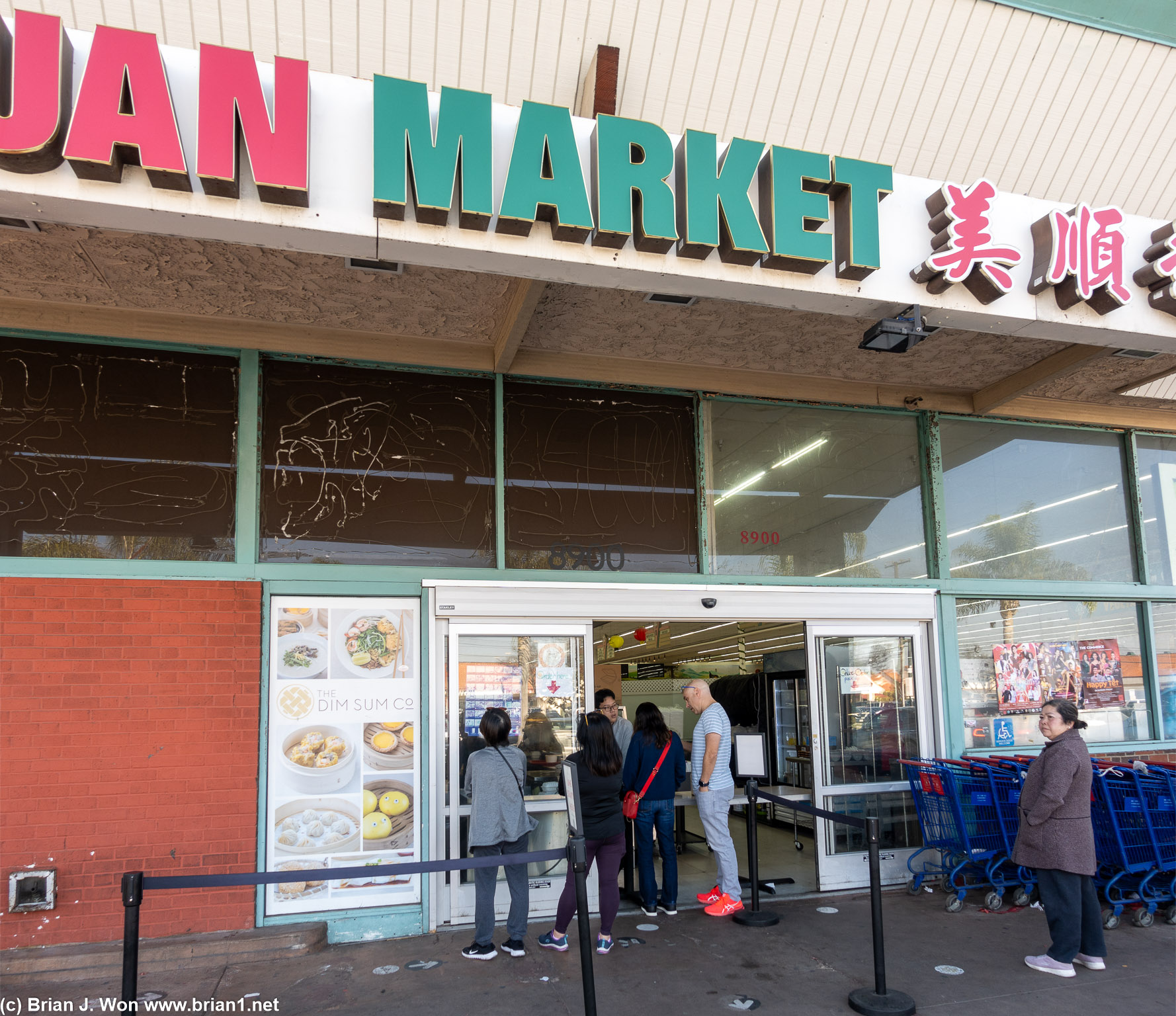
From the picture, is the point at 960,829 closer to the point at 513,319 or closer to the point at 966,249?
the point at 966,249

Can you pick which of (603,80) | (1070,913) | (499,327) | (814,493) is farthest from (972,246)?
(1070,913)

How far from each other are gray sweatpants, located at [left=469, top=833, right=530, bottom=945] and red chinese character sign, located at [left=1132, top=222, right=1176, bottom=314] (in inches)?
229

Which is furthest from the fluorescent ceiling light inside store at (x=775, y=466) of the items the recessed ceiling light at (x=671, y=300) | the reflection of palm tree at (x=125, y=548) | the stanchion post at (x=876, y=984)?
the reflection of palm tree at (x=125, y=548)

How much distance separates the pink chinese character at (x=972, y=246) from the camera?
5594 mm

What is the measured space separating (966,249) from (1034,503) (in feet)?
13.1

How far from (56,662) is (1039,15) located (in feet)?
27.9

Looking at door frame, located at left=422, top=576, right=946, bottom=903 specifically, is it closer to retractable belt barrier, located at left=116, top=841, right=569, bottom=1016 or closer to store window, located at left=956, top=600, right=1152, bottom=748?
store window, located at left=956, top=600, right=1152, bottom=748

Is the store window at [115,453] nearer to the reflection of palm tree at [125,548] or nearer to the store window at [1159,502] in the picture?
the reflection of palm tree at [125,548]

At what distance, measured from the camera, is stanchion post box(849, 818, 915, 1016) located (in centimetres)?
482

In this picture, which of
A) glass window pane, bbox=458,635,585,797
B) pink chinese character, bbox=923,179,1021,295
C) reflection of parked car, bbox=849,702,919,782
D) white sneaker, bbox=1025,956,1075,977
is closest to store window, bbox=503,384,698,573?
glass window pane, bbox=458,635,585,797

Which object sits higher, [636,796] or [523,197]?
[523,197]

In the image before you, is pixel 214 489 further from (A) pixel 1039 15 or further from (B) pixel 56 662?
(A) pixel 1039 15

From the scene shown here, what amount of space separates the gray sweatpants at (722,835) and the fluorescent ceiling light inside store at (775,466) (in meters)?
2.49

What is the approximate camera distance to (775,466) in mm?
7992
